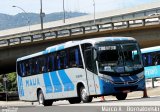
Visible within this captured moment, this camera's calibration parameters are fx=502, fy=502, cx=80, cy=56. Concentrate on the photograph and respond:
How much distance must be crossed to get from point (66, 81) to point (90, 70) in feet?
9.42

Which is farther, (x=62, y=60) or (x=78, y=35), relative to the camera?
(x=78, y=35)

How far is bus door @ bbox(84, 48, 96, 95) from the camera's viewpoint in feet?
76.3

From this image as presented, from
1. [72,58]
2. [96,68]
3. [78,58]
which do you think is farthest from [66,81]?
[96,68]

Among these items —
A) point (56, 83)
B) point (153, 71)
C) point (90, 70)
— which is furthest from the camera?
point (153, 71)

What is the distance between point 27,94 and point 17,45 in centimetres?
2501

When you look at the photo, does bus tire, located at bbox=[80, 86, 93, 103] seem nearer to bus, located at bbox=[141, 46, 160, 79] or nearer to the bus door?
the bus door

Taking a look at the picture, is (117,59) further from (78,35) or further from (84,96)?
(78,35)

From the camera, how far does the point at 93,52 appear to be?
23156 mm

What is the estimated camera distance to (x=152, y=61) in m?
43.8

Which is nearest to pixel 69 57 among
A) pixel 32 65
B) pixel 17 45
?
pixel 32 65

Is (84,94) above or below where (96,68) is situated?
below

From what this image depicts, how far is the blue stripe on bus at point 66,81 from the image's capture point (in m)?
25.4

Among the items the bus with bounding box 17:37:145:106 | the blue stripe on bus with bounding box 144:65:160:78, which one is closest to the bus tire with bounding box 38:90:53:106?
the bus with bounding box 17:37:145:106

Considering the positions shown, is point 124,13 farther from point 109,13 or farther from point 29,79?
point 29,79
